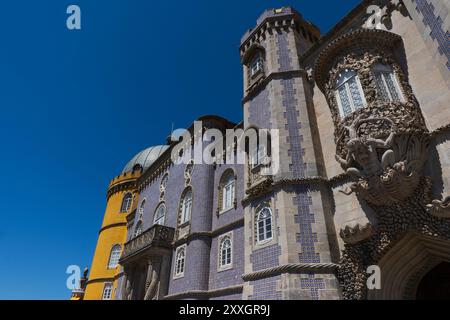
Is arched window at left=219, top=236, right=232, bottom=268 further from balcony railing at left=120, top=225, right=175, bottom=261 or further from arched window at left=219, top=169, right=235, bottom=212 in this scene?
balcony railing at left=120, top=225, right=175, bottom=261

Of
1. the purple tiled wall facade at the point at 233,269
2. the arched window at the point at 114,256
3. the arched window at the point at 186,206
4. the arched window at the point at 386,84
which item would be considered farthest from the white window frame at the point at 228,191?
the arched window at the point at 114,256

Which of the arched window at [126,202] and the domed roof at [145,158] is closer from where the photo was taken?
the arched window at [126,202]

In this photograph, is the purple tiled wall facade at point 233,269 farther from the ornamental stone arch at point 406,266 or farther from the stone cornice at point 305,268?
the ornamental stone arch at point 406,266

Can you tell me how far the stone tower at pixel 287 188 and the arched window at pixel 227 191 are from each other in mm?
3246

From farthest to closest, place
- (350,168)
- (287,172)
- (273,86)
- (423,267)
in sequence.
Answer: (273,86), (287,172), (350,168), (423,267)

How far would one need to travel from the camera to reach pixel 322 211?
10406 millimetres

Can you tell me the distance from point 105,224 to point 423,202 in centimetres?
3241

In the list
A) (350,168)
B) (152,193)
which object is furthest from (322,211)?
(152,193)

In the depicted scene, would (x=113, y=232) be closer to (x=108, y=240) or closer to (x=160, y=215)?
(x=108, y=240)

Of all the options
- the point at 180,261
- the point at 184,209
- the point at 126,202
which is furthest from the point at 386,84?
the point at 126,202

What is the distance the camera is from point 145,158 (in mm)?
37625

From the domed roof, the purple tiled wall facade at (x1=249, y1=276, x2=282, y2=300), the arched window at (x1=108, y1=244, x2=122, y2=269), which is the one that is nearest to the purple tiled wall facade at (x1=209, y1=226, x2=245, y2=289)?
the purple tiled wall facade at (x1=249, y1=276, x2=282, y2=300)

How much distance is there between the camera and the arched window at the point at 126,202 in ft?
109

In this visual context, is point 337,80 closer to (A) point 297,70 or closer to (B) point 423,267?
(A) point 297,70
